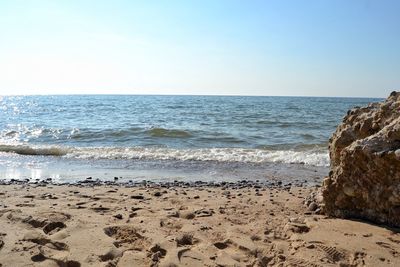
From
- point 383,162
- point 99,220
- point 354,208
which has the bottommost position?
point 99,220

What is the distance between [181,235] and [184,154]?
28.5ft

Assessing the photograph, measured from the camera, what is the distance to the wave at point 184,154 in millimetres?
11672

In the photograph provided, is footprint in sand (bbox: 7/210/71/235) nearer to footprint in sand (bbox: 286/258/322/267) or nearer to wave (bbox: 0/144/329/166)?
footprint in sand (bbox: 286/258/322/267)

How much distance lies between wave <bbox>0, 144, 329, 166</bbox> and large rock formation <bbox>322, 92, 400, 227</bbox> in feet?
21.9

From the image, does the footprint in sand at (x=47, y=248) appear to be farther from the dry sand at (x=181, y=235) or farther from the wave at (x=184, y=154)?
the wave at (x=184, y=154)

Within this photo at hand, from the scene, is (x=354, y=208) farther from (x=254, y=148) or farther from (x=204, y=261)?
(x=254, y=148)

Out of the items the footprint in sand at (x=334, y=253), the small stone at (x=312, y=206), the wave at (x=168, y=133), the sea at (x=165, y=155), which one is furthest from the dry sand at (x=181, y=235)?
the wave at (x=168, y=133)

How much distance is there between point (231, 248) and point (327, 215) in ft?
5.42

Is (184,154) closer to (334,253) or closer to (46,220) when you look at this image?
(46,220)

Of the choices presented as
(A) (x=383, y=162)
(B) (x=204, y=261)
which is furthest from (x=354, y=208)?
(B) (x=204, y=261)

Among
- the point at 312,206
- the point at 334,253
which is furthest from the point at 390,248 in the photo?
the point at 312,206

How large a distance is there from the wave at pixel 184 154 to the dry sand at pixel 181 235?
6141 mm

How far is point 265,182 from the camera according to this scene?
8.36m

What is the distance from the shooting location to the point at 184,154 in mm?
12547
